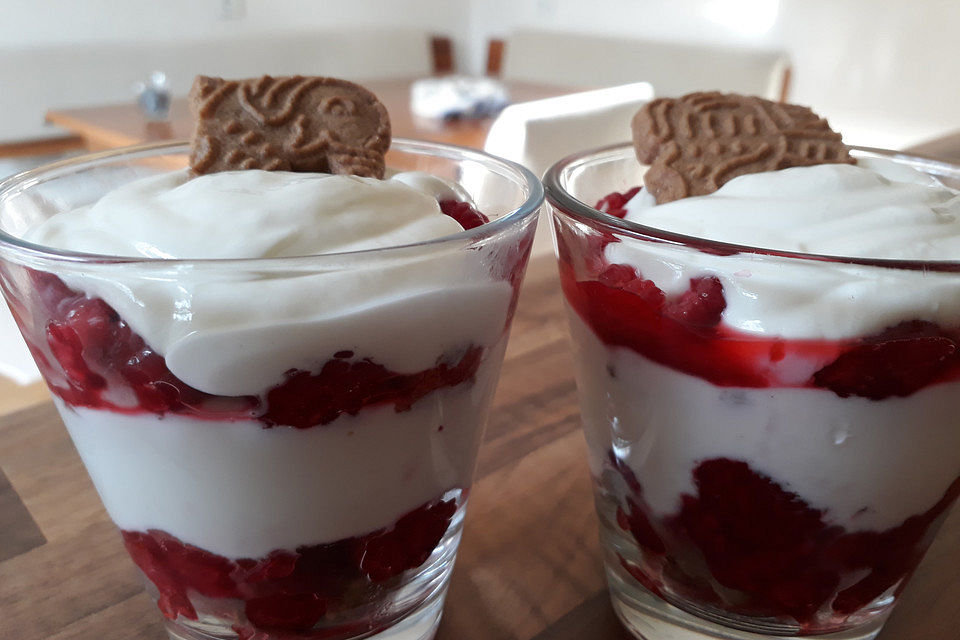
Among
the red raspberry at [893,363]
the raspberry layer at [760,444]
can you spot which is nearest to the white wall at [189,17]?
the raspberry layer at [760,444]

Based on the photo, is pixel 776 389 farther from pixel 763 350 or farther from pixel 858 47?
pixel 858 47

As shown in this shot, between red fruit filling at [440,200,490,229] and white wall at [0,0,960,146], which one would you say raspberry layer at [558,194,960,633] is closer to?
red fruit filling at [440,200,490,229]

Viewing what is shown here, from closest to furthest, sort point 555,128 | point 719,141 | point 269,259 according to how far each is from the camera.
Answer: point 269,259 → point 719,141 → point 555,128

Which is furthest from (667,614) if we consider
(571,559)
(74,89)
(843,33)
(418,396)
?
(74,89)

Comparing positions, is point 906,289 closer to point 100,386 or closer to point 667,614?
point 667,614

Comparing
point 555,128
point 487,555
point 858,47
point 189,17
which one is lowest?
point 189,17

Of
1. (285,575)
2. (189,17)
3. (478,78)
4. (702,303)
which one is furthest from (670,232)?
(189,17)

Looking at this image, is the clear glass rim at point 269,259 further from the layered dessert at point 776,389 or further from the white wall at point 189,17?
the white wall at point 189,17
